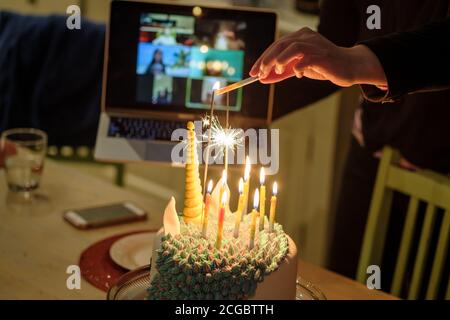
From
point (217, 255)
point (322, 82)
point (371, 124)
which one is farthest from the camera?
point (371, 124)

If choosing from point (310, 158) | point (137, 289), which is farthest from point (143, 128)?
point (310, 158)

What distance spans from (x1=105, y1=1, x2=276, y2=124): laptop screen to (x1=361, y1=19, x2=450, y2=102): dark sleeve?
0.64 m

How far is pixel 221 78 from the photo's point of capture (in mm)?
1673

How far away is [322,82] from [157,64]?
0.39 metres

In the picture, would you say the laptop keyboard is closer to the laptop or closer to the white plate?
the laptop

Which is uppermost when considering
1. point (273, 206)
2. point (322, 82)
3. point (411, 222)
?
point (322, 82)

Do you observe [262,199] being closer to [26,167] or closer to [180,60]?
[180,60]

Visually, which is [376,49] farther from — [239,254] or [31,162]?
[31,162]

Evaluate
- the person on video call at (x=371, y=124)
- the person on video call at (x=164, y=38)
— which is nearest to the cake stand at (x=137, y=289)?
the person on video call at (x=371, y=124)

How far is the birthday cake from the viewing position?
0.89 m

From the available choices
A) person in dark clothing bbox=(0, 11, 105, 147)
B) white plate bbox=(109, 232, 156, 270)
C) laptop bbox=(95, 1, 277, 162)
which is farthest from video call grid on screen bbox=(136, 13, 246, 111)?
person in dark clothing bbox=(0, 11, 105, 147)

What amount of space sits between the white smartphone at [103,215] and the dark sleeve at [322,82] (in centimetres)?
40

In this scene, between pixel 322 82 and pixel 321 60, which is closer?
pixel 321 60

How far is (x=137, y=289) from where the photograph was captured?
100 centimetres
